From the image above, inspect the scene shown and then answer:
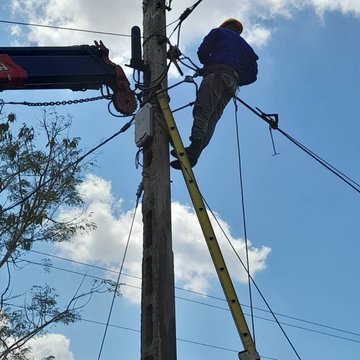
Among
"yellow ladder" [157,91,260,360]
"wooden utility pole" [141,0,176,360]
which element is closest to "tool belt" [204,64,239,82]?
"wooden utility pole" [141,0,176,360]

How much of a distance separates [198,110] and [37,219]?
672cm

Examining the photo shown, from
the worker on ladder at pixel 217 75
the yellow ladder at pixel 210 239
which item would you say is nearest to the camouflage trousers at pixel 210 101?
the worker on ladder at pixel 217 75

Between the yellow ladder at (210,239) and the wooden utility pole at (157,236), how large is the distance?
0.38ft

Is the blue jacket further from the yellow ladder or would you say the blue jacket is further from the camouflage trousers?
the yellow ladder

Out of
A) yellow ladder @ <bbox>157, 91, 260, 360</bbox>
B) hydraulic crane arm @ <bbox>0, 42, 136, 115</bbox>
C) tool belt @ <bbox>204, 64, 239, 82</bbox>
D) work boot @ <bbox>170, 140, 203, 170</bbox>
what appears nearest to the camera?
yellow ladder @ <bbox>157, 91, 260, 360</bbox>

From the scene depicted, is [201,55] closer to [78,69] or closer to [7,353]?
[78,69]

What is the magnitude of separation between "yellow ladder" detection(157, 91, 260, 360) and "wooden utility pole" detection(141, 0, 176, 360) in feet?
0.38

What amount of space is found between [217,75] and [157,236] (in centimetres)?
195

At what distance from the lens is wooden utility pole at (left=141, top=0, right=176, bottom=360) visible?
4.48 meters

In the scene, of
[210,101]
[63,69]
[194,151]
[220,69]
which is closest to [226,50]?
[220,69]

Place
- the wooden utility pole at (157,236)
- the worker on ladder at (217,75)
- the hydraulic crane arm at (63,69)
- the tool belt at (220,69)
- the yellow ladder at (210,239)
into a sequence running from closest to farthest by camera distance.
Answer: the yellow ladder at (210,239)
the wooden utility pole at (157,236)
the worker on ladder at (217,75)
the tool belt at (220,69)
the hydraulic crane arm at (63,69)

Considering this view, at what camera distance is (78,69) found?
6398mm

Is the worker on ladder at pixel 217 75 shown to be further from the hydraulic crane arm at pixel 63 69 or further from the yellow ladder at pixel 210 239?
the hydraulic crane arm at pixel 63 69

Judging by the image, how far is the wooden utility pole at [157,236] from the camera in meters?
4.48
